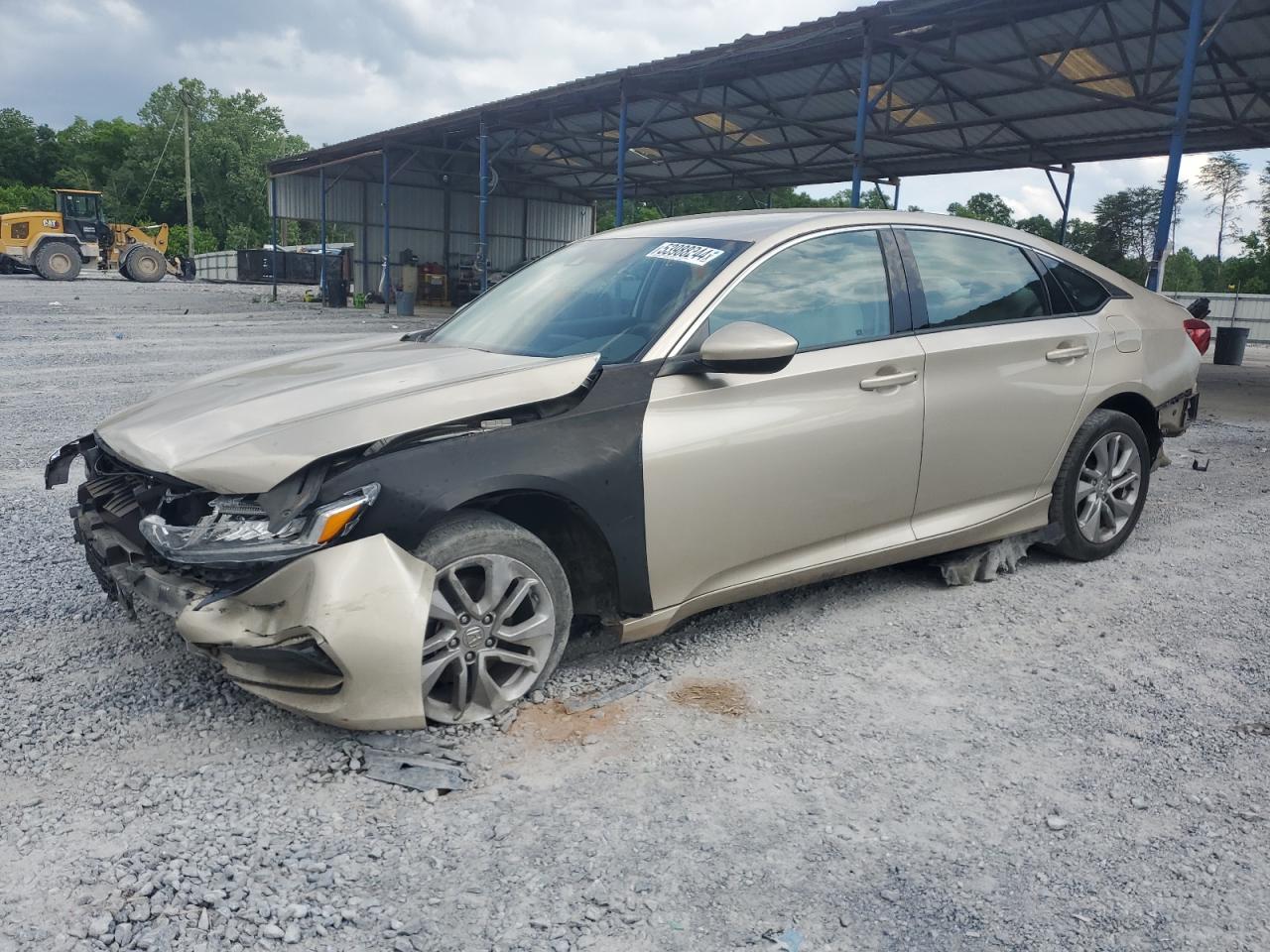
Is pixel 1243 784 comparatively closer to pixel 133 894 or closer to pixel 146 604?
pixel 133 894

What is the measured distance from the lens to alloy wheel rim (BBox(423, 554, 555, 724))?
2736 mm

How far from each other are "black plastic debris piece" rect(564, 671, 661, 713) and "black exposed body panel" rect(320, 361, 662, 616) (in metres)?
0.28

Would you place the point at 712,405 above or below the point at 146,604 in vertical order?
above

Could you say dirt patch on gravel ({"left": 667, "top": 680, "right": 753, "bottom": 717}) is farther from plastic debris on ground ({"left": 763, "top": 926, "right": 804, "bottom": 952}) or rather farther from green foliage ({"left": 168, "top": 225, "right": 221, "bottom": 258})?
green foliage ({"left": 168, "top": 225, "right": 221, "bottom": 258})

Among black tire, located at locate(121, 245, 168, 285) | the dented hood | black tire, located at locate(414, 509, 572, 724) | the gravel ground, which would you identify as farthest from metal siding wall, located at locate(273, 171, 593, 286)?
black tire, located at locate(414, 509, 572, 724)

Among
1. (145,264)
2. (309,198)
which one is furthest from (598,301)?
(145,264)

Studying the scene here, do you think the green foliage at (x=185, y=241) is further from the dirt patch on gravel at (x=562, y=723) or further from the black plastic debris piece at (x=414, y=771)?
the black plastic debris piece at (x=414, y=771)

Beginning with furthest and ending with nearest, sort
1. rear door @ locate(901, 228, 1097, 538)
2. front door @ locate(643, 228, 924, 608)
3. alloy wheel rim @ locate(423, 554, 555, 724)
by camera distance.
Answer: rear door @ locate(901, 228, 1097, 538)
front door @ locate(643, 228, 924, 608)
alloy wheel rim @ locate(423, 554, 555, 724)

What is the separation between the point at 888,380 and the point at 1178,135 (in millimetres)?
9521

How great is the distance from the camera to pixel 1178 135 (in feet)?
35.2

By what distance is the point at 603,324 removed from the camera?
3.45m

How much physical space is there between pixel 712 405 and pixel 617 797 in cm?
132

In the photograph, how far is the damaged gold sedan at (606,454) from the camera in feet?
8.49

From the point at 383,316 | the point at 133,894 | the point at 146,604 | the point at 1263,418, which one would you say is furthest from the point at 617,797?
the point at 383,316
